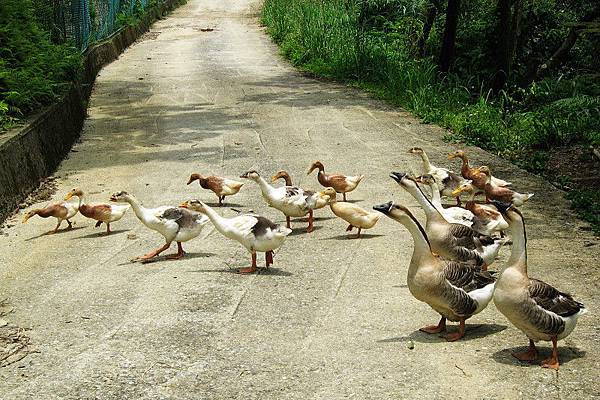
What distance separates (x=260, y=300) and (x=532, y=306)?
257 centimetres

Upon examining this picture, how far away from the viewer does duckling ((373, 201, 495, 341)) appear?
6238 mm

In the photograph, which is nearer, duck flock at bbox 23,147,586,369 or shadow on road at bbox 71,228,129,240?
duck flock at bbox 23,147,586,369

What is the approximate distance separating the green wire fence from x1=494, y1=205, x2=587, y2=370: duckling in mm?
13216

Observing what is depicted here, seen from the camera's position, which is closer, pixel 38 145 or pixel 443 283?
pixel 443 283

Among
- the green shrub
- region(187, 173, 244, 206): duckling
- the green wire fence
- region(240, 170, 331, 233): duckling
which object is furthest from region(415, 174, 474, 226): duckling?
the green wire fence

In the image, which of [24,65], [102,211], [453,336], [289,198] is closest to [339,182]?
Answer: [289,198]

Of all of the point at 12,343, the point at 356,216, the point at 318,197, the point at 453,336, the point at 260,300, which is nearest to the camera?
the point at 453,336

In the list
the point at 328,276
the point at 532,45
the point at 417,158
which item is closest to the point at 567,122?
the point at 417,158

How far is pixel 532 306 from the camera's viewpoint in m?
5.75

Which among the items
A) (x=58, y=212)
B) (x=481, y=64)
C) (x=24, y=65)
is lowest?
(x=481, y=64)

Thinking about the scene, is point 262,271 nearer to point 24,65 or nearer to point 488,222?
point 488,222

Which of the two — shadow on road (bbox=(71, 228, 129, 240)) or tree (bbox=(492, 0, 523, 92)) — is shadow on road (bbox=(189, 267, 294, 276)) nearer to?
shadow on road (bbox=(71, 228, 129, 240))

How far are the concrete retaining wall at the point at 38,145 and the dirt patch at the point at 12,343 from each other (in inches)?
143

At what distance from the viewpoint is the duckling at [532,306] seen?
5758mm
